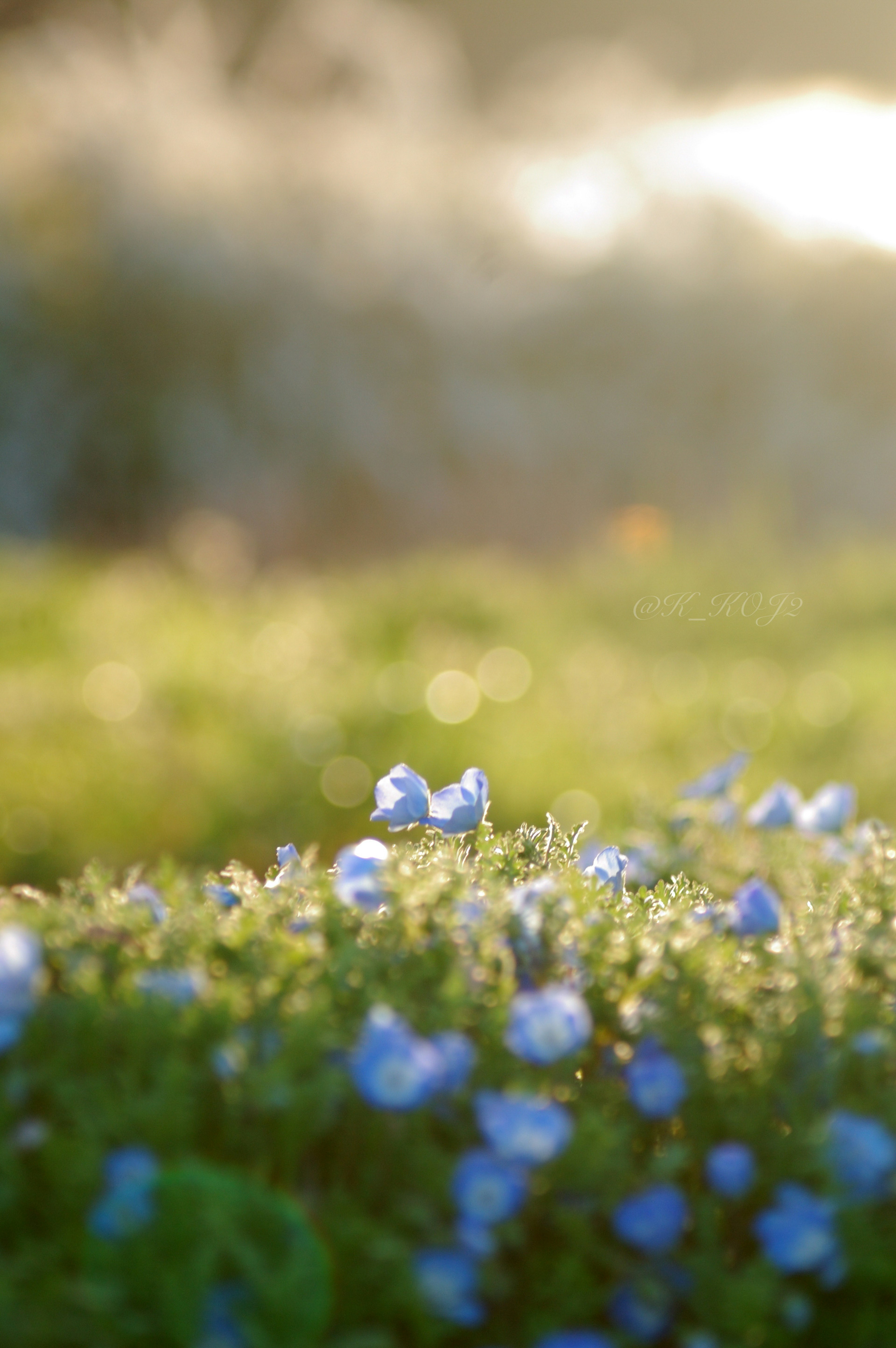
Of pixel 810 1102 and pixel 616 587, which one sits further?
pixel 616 587

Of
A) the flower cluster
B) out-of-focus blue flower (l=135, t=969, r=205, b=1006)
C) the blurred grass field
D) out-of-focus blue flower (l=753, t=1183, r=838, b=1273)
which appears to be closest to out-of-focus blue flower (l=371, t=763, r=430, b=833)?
the flower cluster

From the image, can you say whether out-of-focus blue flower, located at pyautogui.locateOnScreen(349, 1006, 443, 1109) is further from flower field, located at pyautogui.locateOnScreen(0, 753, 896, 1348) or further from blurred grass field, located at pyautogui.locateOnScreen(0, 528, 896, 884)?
blurred grass field, located at pyautogui.locateOnScreen(0, 528, 896, 884)

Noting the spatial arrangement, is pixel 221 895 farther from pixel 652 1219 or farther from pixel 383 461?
pixel 383 461

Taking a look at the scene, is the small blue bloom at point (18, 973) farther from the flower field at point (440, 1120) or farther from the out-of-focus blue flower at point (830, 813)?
the out-of-focus blue flower at point (830, 813)

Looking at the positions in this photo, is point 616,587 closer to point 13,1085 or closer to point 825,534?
point 825,534

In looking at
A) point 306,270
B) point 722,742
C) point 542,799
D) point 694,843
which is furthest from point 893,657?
point 306,270

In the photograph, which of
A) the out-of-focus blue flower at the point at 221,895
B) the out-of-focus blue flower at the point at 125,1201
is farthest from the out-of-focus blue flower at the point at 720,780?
the out-of-focus blue flower at the point at 125,1201
